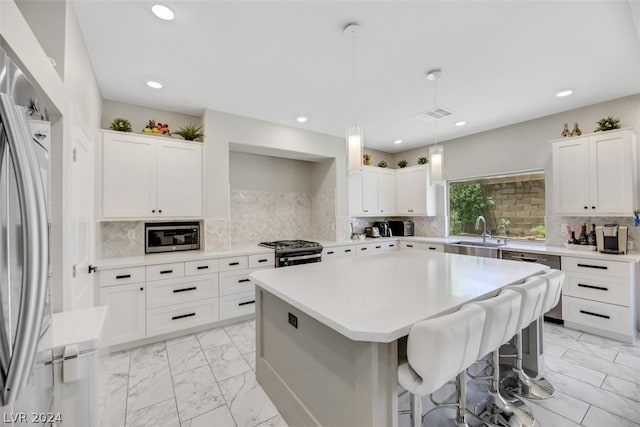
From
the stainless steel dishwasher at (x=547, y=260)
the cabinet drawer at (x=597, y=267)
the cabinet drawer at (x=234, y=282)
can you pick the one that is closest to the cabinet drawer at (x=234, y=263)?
the cabinet drawer at (x=234, y=282)

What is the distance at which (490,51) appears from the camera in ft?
7.25

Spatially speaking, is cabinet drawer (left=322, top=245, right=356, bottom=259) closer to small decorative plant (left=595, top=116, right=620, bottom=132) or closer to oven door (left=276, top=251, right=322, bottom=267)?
oven door (left=276, top=251, right=322, bottom=267)

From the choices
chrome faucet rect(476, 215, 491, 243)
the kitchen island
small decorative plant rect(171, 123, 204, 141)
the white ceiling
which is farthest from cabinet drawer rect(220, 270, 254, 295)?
chrome faucet rect(476, 215, 491, 243)

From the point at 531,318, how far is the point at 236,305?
289cm

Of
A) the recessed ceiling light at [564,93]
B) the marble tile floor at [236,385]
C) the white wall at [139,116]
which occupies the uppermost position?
the recessed ceiling light at [564,93]

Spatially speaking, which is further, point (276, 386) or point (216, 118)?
point (216, 118)

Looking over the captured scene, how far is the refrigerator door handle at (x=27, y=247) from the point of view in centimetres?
60

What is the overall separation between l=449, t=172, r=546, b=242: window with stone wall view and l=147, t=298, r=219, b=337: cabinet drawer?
14.0 feet

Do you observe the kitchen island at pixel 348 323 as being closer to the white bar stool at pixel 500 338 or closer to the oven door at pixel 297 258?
the white bar stool at pixel 500 338

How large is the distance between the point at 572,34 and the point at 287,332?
2995 millimetres

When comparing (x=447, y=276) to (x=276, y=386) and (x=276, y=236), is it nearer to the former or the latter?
(x=276, y=386)

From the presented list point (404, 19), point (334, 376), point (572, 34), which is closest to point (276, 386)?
point (334, 376)

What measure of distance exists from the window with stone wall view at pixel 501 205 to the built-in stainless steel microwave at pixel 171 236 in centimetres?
438

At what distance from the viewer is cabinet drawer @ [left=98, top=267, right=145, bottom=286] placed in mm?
2574
